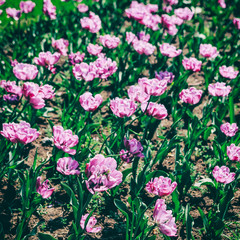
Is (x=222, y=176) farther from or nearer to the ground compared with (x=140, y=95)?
nearer to the ground

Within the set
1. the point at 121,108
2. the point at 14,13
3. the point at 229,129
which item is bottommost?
the point at 229,129

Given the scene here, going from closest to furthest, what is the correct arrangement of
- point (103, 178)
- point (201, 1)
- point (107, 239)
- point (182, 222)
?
point (103, 178)
point (107, 239)
point (182, 222)
point (201, 1)

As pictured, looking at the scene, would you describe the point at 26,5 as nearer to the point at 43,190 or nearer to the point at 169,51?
the point at 169,51

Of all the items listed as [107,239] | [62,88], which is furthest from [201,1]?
[107,239]

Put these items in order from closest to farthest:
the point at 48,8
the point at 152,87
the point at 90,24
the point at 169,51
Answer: the point at 152,87, the point at 169,51, the point at 90,24, the point at 48,8

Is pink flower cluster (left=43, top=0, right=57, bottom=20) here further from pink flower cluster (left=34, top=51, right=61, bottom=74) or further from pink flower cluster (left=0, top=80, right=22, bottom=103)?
pink flower cluster (left=0, top=80, right=22, bottom=103)

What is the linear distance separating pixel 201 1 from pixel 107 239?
513 centimetres

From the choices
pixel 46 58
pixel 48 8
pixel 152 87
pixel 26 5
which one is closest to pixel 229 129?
pixel 152 87

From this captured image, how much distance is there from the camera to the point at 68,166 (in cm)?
195

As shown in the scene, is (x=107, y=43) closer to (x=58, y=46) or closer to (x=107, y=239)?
(x=58, y=46)

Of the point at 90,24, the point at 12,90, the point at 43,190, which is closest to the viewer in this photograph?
the point at 43,190

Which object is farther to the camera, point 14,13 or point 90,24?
point 14,13

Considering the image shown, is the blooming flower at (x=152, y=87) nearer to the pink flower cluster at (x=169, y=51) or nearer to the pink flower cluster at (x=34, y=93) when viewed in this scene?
the pink flower cluster at (x=34, y=93)

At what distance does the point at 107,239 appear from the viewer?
2.04 metres
